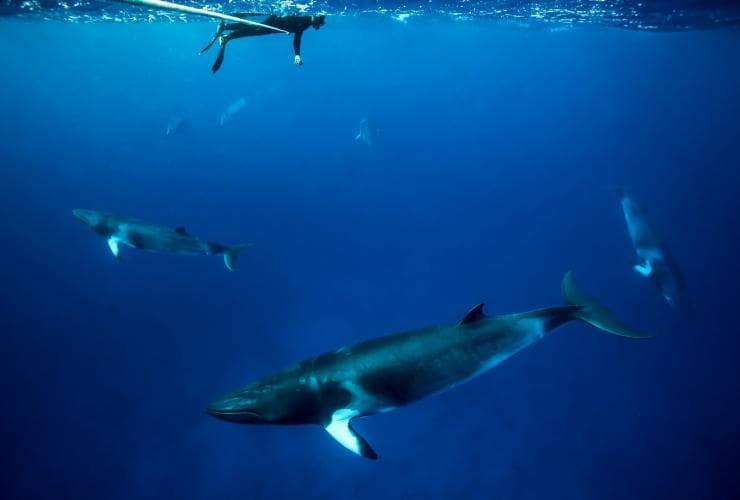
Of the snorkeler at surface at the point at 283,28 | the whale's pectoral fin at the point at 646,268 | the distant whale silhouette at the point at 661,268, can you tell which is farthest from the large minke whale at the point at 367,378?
the distant whale silhouette at the point at 661,268

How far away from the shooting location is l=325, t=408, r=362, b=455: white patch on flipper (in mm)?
5773

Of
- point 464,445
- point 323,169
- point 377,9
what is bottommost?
point 464,445

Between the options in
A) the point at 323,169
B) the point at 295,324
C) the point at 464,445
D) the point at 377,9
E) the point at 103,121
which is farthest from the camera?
the point at 103,121

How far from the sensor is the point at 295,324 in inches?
695

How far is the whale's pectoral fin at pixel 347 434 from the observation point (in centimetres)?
573

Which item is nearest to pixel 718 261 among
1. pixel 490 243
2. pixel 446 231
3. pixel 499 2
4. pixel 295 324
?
pixel 490 243

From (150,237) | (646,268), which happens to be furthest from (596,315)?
(150,237)

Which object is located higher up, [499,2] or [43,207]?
[499,2]

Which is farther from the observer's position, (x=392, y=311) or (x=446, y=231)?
(x=446, y=231)

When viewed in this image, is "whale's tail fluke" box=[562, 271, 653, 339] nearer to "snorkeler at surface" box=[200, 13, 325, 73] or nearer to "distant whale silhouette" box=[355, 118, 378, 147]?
"snorkeler at surface" box=[200, 13, 325, 73]

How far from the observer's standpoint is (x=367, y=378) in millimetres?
6211

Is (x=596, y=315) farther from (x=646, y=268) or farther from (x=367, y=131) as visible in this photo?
(x=367, y=131)

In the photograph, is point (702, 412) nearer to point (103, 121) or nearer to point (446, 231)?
point (446, 231)

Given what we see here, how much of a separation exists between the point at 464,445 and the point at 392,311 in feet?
22.8
